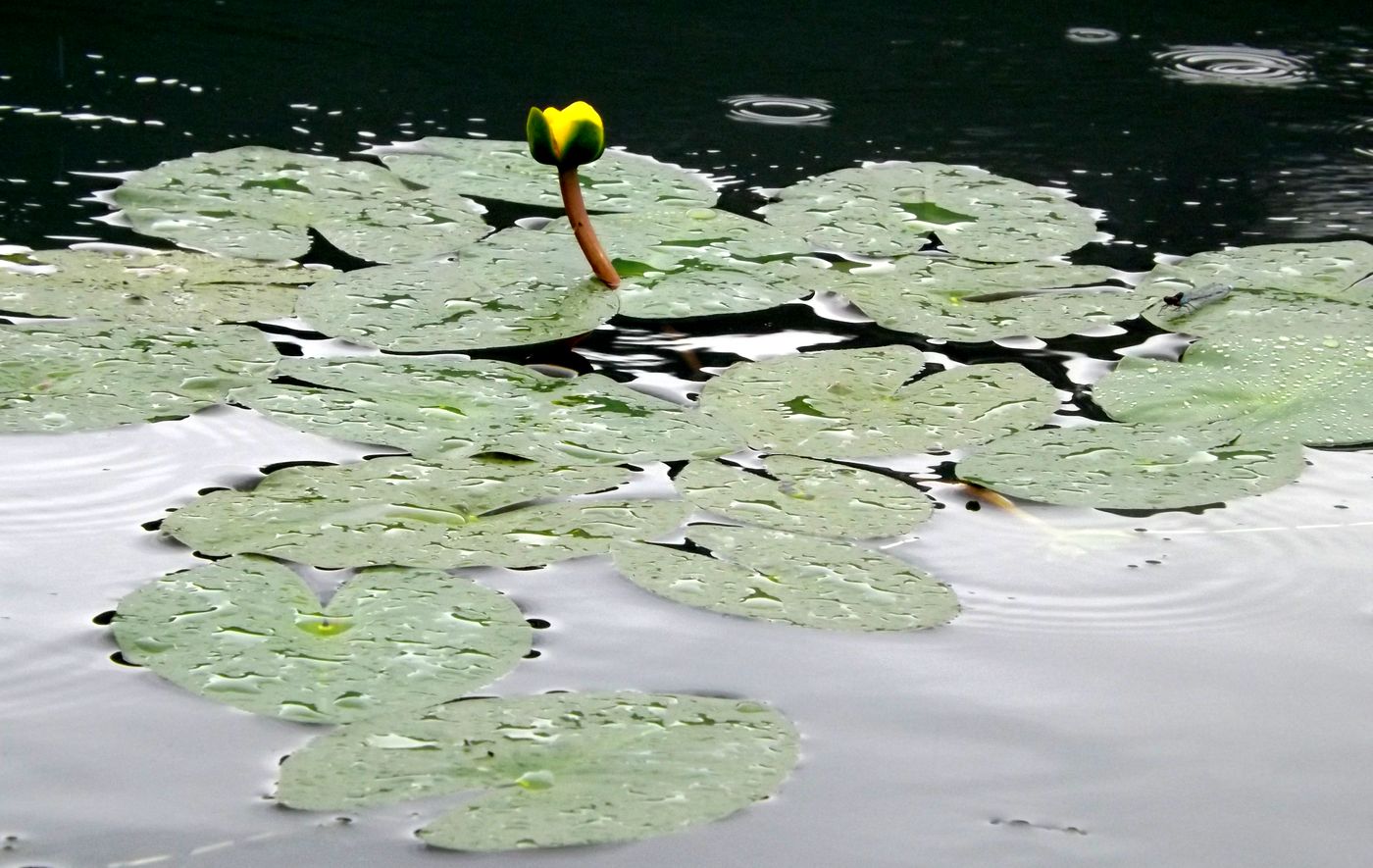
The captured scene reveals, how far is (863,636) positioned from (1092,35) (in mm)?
2380

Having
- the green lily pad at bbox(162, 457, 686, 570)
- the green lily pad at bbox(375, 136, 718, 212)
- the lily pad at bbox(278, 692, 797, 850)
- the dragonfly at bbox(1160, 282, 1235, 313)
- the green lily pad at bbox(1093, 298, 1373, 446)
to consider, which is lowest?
the lily pad at bbox(278, 692, 797, 850)

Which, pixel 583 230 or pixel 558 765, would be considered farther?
pixel 583 230

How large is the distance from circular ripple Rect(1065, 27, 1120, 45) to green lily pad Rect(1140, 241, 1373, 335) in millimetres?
1166

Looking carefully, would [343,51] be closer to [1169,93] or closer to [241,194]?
[241,194]

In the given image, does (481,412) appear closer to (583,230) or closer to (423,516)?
(423,516)

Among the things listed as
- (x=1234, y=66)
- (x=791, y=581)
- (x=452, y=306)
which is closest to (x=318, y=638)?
(x=791, y=581)

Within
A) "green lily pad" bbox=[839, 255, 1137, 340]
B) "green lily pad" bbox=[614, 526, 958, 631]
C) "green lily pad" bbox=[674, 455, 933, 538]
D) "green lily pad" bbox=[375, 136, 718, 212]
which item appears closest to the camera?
"green lily pad" bbox=[614, 526, 958, 631]

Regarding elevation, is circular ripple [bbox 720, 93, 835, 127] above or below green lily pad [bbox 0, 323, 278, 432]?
above

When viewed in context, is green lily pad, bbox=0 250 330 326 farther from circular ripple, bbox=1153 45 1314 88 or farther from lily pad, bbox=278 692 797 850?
circular ripple, bbox=1153 45 1314 88

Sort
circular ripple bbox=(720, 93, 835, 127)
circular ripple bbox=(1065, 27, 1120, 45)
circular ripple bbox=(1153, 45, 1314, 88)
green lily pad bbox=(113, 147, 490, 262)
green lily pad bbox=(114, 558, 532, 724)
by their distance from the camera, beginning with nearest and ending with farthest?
green lily pad bbox=(114, 558, 532, 724) < green lily pad bbox=(113, 147, 490, 262) < circular ripple bbox=(720, 93, 835, 127) < circular ripple bbox=(1153, 45, 1314, 88) < circular ripple bbox=(1065, 27, 1120, 45)

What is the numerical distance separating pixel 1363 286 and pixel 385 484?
4.59 ft

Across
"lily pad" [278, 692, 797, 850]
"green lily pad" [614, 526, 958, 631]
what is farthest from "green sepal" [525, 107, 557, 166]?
"lily pad" [278, 692, 797, 850]

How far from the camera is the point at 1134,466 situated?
5.25 feet

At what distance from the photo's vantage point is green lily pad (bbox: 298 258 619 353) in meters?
1.89
